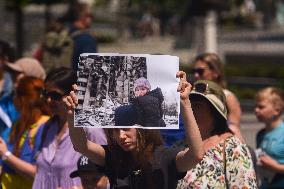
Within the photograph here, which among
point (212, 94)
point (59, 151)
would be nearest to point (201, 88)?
point (212, 94)

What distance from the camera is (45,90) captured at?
5305mm

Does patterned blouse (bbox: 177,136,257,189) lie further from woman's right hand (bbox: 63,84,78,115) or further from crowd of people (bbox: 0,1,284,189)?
woman's right hand (bbox: 63,84,78,115)

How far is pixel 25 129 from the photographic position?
603 centimetres

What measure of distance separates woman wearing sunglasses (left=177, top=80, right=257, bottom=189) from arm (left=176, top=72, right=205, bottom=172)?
59cm

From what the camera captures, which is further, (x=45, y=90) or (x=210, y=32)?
(x=210, y=32)

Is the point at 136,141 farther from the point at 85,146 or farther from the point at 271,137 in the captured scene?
the point at 271,137

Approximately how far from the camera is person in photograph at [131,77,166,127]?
4.11 m

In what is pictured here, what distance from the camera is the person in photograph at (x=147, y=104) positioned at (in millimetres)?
4109

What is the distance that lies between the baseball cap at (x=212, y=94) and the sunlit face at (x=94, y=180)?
668 mm

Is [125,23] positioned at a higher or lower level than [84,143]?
higher

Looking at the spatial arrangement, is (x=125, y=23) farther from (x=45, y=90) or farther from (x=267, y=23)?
(x=45, y=90)

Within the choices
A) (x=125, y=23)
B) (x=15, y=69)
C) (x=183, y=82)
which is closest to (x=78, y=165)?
(x=183, y=82)

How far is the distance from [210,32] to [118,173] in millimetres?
15798


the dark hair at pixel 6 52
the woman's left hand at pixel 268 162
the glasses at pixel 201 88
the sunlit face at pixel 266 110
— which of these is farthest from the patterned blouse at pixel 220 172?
the dark hair at pixel 6 52
